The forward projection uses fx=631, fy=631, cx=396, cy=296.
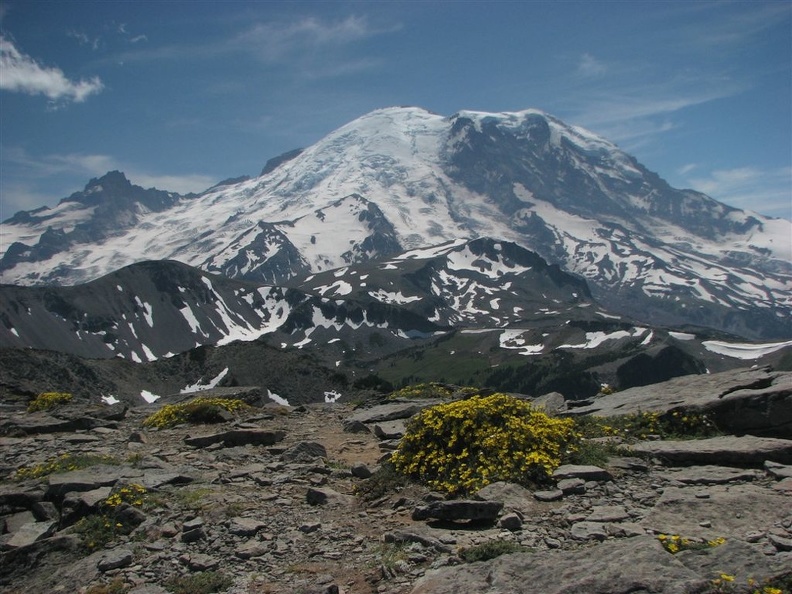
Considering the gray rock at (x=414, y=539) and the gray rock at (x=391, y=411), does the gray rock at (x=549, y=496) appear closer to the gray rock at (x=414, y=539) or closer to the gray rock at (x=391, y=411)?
the gray rock at (x=414, y=539)

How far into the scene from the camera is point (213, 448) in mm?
18484

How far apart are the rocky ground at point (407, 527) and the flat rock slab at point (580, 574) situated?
2 centimetres

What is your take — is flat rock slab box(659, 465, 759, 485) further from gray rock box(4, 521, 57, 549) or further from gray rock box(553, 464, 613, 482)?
gray rock box(4, 521, 57, 549)

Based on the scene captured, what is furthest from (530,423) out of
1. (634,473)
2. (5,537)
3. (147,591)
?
(5,537)

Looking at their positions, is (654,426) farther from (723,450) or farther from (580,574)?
(580,574)

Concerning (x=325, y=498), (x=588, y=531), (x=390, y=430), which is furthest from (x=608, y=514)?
(x=390, y=430)

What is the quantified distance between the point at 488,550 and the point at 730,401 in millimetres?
8648

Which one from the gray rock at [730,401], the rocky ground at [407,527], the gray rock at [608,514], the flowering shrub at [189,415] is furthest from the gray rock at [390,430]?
the gray rock at [608,514]

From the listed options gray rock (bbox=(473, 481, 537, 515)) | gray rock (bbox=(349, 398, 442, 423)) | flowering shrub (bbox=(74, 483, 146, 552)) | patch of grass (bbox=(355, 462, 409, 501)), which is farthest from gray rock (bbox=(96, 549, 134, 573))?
gray rock (bbox=(349, 398, 442, 423))

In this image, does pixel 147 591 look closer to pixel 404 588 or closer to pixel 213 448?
pixel 404 588

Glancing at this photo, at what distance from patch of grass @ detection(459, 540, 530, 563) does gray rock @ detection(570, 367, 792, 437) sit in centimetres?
788

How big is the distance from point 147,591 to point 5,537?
14.6 ft

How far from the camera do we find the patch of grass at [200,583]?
9727 millimetres

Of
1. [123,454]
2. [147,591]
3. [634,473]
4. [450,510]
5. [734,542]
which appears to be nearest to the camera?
[734,542]
